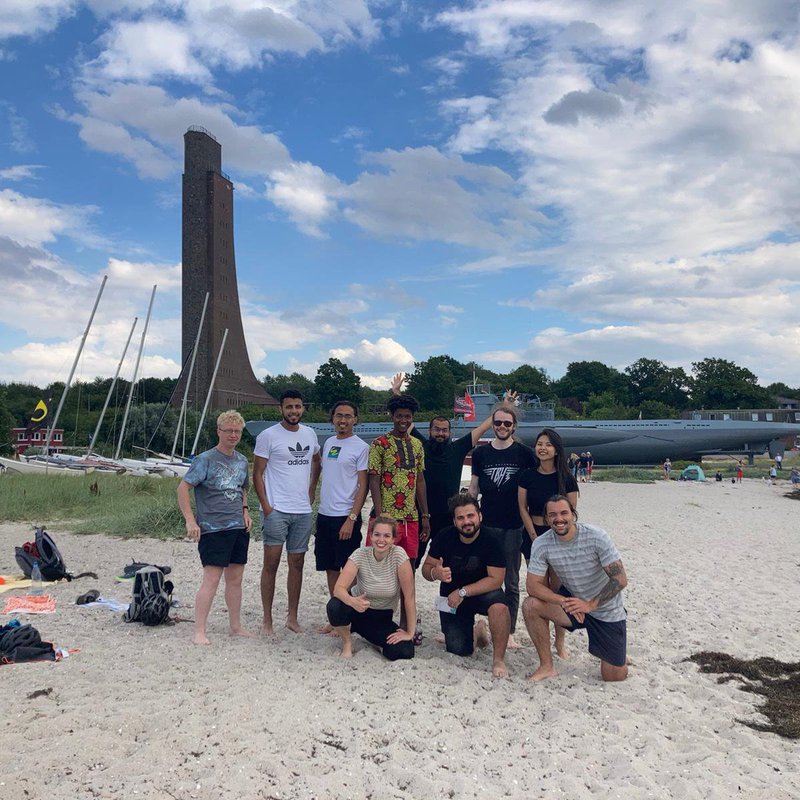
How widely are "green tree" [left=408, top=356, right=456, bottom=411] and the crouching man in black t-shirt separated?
67371 mm

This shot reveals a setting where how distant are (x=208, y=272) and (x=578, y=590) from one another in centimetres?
5263

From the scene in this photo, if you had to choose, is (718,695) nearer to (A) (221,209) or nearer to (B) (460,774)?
(B) (460,774)

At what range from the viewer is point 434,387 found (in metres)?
75.2

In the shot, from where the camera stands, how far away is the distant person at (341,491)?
4891 mm

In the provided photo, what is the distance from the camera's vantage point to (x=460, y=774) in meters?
3.14

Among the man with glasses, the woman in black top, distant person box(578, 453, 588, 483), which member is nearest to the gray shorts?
the man with glasses

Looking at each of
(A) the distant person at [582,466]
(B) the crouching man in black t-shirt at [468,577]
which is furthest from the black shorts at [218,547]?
(A) the distant person at [582,466]

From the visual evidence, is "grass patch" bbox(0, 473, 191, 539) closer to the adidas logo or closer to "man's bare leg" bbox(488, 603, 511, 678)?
the adidas logo

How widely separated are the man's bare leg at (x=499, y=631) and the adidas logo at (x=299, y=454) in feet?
5.55

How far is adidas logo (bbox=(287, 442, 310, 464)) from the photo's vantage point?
4.93 m

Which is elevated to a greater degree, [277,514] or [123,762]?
[277,514]

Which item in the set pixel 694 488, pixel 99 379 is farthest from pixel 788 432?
pixel 99 379

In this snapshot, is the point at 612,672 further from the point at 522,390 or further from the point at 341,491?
the point at 522,390

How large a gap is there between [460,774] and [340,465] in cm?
228
